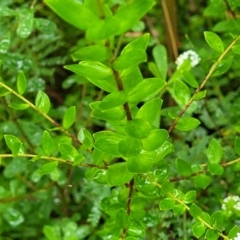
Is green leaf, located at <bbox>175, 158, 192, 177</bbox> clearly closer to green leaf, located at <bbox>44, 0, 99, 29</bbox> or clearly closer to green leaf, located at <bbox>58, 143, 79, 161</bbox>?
green leaf, located at <bbox>58, 143, 79, 161</bbox>

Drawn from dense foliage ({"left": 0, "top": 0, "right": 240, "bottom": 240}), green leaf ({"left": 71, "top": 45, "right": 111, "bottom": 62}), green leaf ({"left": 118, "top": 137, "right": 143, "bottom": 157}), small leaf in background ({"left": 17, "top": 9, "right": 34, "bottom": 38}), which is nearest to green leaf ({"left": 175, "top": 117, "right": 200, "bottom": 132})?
dense foliage ({"left": 0, "top": 0, "right": 240, "bottom": 240})

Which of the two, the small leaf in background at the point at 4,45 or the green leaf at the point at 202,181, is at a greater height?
the small leaf in background at the point at 4,45

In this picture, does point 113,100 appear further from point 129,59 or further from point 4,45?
point 4,45

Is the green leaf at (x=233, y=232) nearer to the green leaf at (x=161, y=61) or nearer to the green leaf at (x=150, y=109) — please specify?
the green leaf at (x=150, y=109)

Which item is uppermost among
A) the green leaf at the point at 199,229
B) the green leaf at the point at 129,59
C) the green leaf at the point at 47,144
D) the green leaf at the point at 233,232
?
the green leaf at the point at 129,59

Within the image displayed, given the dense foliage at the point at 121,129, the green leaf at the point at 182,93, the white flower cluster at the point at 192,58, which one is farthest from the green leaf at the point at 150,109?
the white flower cluster at the point at 192,58

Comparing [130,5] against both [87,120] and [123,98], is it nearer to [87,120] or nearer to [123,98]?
[123,98]

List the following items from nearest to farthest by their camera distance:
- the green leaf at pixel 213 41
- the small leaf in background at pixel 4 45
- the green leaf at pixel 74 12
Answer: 1. the green leaf at pixel 74 12
2. the green leaf at pixel 213 41
3. the small leaf in background at pixel 4 45
